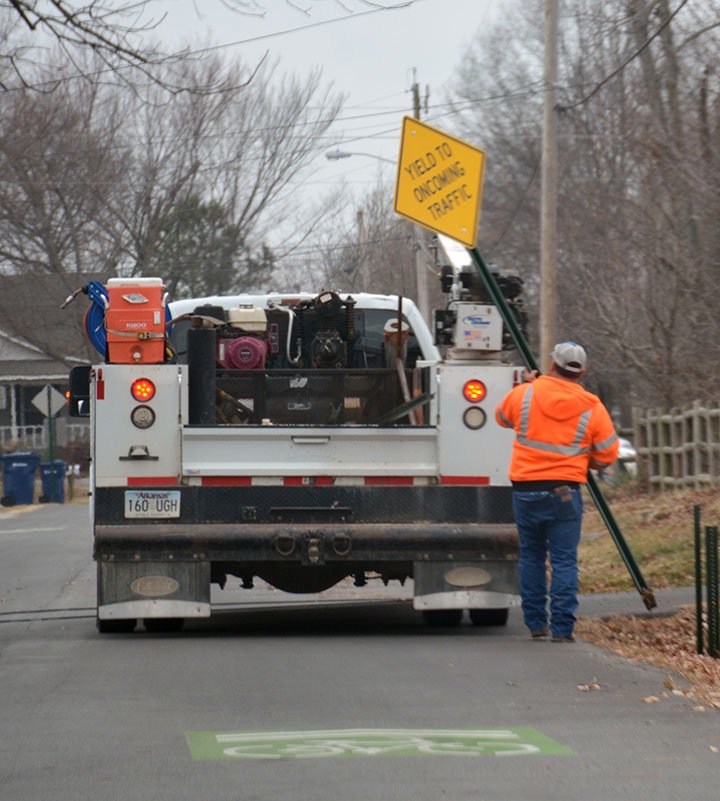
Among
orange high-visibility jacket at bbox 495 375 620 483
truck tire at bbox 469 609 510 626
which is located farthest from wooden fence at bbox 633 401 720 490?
orange high-visibility jacket at bbox 495 375 620 483

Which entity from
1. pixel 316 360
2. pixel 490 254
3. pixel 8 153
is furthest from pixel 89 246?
pixel 316 360

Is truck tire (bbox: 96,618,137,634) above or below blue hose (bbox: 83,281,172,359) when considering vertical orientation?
below

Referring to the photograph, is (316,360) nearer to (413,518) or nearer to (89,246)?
(413,518)

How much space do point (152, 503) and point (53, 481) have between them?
25.1 metres

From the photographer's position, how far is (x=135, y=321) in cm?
950

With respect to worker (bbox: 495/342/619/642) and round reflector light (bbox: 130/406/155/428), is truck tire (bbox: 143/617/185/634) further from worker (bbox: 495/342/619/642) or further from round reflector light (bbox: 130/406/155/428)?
worker (bbox: 495/342/619/642)

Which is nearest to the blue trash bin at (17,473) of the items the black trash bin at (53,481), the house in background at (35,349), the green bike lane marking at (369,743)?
the black trash bin at (53,481)

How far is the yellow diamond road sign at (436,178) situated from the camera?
1025cm

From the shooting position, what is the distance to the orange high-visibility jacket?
919 cm

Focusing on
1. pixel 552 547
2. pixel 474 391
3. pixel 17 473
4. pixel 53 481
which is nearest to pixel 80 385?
pixel 474 391

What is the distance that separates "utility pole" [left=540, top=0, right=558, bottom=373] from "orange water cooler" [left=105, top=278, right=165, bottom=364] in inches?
352

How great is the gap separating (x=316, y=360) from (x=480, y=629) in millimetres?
2175

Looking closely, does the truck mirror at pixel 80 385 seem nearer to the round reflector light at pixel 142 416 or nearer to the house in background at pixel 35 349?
the round reflector light at pixel 142 416

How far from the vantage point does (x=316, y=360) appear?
33.9 ft
